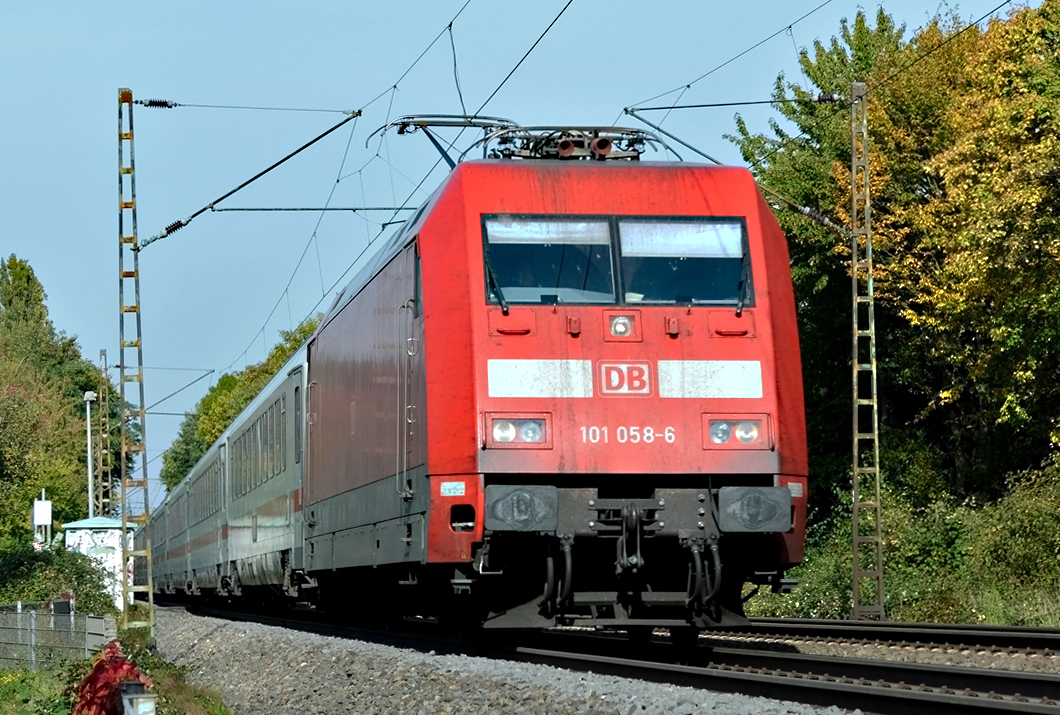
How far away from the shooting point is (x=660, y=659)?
500 inches

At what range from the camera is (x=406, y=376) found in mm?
12352

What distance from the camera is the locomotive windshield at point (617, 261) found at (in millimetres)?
11750

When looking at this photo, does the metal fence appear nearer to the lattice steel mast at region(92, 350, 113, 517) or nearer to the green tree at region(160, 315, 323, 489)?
the lattice steel mast at region(92, 350, 113, 517)

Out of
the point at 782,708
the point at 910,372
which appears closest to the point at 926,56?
the point at 910,372

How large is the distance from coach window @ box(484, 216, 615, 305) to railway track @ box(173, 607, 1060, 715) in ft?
8.89

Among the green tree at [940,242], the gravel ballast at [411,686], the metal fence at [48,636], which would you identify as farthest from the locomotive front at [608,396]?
the green tree at [940,242]

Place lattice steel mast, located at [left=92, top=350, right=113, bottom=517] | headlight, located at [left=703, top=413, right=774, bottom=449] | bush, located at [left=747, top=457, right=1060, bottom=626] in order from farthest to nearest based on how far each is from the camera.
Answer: lattice steel mast, located at [left=92, top=350, right=113, bottom=517] < bush, located at [left=747, top=457, right=1060, bottom=626] < headlight, located at [left=703, top=413, right=774, bottom=449]

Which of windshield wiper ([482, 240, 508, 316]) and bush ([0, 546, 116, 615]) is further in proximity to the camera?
bush ([0, 546, 116, 615])

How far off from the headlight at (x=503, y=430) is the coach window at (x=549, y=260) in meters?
0.96

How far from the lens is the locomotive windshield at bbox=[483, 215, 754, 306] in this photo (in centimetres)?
1175

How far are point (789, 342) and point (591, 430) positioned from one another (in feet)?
5.82

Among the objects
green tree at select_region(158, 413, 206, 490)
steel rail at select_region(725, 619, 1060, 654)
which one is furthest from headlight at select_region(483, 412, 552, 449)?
green tree at select_region(158, 413, 206, 490)

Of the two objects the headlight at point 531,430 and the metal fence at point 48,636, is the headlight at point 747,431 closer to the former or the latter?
the headlight at point 531,430

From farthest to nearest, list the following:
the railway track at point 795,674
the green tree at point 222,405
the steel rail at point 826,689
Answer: the green tree at point 222,405 < the railway track at point 795,674 < the steel rail at point 826,689
